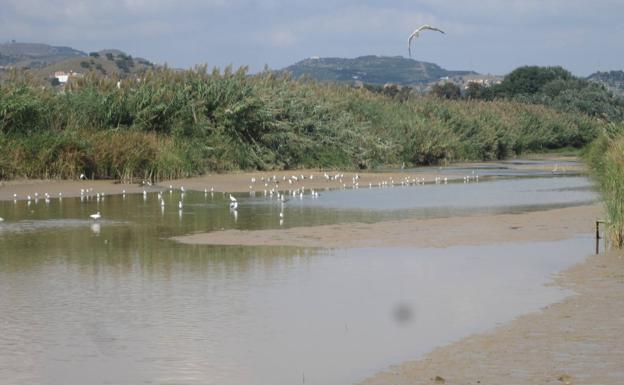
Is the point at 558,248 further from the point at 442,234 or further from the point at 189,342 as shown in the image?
the point at 189,342

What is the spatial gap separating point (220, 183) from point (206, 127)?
13.1 ft

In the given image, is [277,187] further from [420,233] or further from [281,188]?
[420,233]

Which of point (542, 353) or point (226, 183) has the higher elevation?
A: point (226, 183)

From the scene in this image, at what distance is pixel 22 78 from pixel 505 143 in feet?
96.7

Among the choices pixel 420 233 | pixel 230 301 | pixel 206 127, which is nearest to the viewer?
pixel 230 301

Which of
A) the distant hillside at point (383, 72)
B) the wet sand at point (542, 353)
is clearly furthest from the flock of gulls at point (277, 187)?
the distant hillside at point (383, 72)

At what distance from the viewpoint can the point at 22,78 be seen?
105ft

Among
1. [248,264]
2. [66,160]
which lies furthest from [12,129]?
[248,264]

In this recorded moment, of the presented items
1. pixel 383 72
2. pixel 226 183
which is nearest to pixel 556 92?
pixel 226 183

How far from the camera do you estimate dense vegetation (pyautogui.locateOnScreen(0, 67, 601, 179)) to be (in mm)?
29062

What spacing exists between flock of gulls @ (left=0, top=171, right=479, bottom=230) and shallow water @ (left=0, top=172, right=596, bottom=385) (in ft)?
12.8

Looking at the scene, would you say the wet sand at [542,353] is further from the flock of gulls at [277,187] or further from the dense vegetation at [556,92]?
the dense vegetation at [556,92]

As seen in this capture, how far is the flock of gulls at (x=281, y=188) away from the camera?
24.6m

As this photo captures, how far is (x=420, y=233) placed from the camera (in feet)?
61.2
